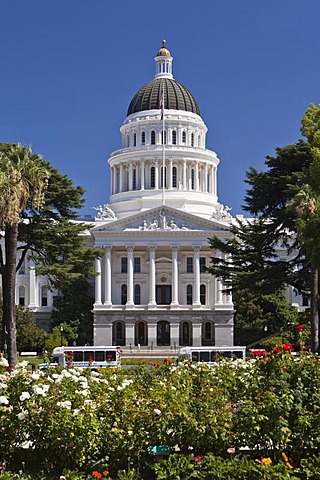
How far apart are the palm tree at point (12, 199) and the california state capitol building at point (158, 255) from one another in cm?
4448

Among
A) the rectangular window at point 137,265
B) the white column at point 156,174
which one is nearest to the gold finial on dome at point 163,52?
the white column at point 156,174

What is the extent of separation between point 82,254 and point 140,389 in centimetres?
3147

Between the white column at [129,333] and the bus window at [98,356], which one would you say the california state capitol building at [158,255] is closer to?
the white column at [129,333]

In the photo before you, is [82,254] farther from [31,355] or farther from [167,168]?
[167,168]

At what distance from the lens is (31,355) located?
73.1 meters

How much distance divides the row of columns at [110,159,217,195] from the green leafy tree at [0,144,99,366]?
155 ft

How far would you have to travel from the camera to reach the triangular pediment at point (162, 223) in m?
81.1

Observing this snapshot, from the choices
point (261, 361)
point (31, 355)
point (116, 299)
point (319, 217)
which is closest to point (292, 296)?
point (116, 299)

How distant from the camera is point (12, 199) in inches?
1314

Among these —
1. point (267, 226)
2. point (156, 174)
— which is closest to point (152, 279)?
point (156, 174)

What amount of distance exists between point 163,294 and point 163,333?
4977 millimetres

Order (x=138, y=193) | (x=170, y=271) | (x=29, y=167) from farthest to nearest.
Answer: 1. (x=138, y=193)
2. (x=170, y=271)
3. (x=29, y=167)

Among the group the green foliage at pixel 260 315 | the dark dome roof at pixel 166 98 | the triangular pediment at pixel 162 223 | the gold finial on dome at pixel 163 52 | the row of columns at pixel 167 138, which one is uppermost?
the gold finial on dome at pixel 163 52

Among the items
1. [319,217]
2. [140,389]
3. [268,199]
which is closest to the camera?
[140,389]
